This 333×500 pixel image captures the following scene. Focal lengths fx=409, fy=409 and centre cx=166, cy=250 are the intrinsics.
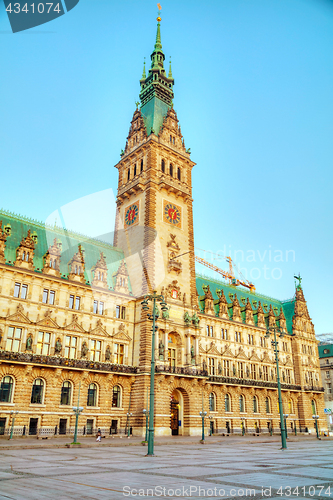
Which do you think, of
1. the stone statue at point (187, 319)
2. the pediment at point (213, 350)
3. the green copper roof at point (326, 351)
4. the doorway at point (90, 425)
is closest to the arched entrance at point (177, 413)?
the stone statue at point (187, 319)

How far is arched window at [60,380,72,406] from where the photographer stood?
4366 centimetres

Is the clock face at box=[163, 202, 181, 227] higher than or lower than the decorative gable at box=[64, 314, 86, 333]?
higher

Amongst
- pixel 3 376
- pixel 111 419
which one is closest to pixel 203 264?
pixel 111 419

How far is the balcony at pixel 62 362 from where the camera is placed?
39781 millimetres

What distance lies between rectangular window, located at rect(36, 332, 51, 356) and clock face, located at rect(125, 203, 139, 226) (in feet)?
72.2

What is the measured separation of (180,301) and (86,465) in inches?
1468

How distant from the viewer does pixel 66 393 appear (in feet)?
145

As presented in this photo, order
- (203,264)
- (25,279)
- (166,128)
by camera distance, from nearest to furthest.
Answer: (25,279), (166,128), (203,264)

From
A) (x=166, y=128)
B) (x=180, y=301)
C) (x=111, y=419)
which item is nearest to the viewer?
(x=111, y=419)

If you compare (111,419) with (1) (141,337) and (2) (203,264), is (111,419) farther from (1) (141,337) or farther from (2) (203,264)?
(2) (203,264)

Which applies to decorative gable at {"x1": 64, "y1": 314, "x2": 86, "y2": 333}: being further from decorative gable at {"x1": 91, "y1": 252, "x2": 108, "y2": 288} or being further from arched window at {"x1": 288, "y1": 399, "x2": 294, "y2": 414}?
arched window at {"x1": 288, "y1": 399, "x2": 294, "y2": 414}

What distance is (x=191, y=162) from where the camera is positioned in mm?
66562

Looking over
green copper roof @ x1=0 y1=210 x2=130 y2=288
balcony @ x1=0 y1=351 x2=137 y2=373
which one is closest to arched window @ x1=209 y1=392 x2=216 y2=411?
balcony @ x1=0 y1=351 x2=137 y2=373

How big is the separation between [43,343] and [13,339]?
11.0 ft
